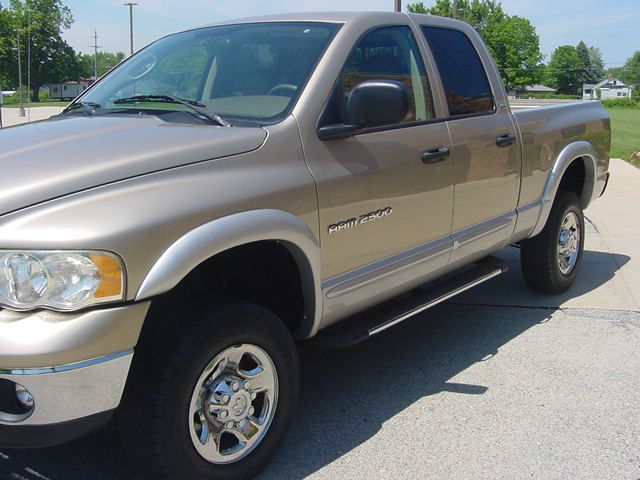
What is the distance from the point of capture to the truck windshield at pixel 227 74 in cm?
337

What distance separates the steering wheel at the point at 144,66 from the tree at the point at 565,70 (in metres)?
134

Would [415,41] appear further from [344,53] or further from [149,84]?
[149,84]

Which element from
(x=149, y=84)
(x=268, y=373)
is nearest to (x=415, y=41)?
(x=149, y=84)

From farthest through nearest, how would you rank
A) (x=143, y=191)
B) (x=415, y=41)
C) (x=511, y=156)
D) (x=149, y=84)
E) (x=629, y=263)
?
(x=629, y=263), (x=511, y=156), (x=415, y=41), (x=149, y=84), (x=143, y=191)

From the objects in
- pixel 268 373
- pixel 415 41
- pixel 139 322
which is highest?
pixel 415 41

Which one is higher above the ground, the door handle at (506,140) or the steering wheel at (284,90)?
the steering wheel at (284,90)

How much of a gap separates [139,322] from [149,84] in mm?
1740

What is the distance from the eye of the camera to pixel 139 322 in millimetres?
2471

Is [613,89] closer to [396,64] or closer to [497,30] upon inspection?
[497,30]

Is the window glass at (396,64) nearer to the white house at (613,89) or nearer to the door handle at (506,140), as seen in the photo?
the door handle at (506,140)

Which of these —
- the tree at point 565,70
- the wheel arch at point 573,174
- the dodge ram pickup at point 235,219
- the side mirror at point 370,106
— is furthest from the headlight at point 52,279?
the tree at point 565,70

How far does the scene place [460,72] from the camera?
440cm

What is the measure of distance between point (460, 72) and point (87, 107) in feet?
7.12

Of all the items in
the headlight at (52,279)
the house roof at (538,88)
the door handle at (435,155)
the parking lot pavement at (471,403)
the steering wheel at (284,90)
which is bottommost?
the parking lot pavement at (471,403)
